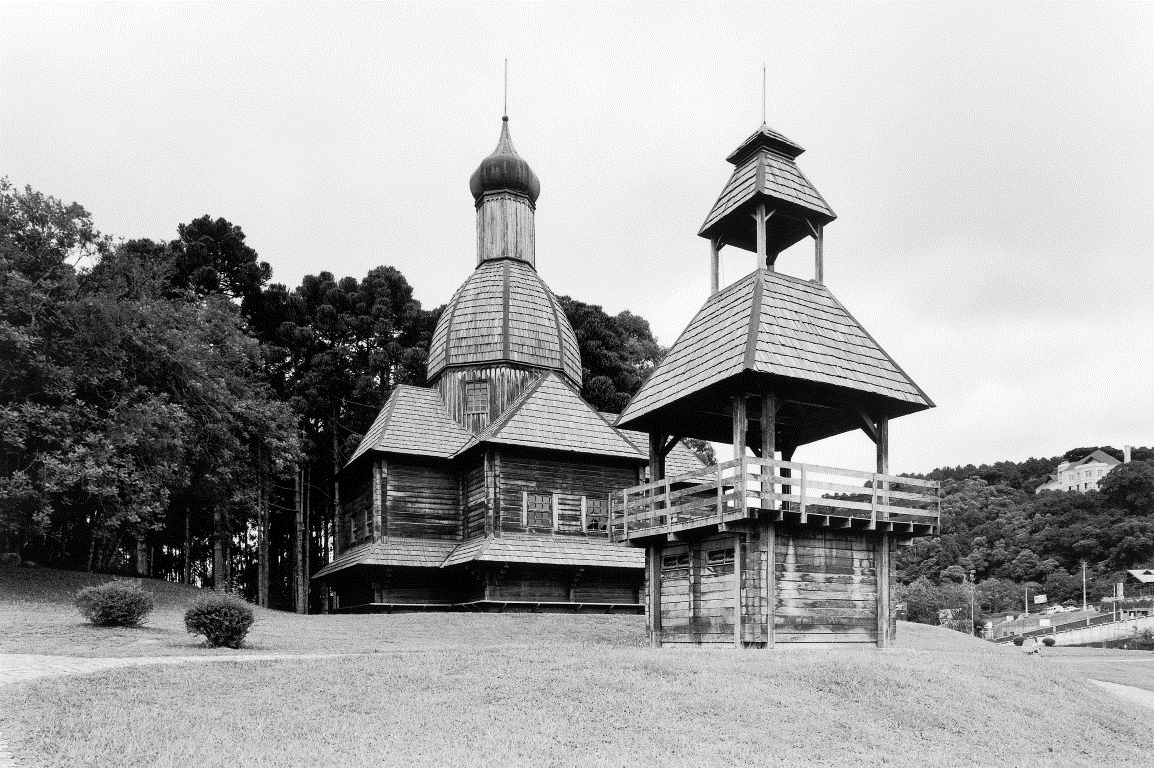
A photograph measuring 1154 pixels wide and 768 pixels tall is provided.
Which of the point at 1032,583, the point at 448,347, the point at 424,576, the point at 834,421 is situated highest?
the point at 448,347

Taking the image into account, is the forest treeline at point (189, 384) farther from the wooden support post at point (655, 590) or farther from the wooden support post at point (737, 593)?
the wooden support post at point (737, 593)

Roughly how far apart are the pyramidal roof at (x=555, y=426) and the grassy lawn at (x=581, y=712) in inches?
588

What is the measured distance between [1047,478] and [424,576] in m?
137

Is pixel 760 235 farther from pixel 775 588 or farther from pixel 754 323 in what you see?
pixel 775 588

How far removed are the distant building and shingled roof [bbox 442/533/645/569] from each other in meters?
135

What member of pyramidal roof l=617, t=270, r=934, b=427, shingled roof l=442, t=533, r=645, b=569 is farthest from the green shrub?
pyramidal roof l=617, t=270, r=934, b=427

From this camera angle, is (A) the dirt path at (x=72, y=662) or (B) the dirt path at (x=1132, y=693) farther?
(B) the dirt path at (x=1132, y=693)

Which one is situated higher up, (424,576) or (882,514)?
(882,514)

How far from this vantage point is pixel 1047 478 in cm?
14762

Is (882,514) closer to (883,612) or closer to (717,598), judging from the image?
(883,612)

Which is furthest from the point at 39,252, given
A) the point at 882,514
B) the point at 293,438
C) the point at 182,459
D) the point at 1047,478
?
the point at 1047,478

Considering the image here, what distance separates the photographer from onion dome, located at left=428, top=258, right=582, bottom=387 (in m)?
37.6

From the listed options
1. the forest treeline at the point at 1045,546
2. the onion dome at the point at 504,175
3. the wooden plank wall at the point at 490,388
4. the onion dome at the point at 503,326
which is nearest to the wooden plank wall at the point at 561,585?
the wooden plank wall at the point at 490,388

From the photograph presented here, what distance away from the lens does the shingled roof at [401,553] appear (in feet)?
107
